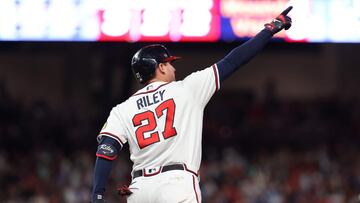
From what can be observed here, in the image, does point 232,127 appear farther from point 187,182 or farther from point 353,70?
point 187,182

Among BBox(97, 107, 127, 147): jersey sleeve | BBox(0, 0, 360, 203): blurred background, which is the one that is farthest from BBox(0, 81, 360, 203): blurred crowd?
BBox(97, 107, 127, 147): jersey sleeve

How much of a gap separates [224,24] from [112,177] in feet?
10.0

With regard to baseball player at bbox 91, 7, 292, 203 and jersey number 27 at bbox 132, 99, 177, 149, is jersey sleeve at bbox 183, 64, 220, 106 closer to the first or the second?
baseball player at bbox 91, 7, 292, 203

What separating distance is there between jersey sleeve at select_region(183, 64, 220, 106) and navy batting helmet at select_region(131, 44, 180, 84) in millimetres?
219

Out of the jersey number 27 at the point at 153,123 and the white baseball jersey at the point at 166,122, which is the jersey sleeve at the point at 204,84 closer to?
the white baseball jersey at the point at 166,122

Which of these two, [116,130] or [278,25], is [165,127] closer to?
[116,130]

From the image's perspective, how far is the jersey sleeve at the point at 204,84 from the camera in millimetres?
4539

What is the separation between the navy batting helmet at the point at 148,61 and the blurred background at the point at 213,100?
13.6ft

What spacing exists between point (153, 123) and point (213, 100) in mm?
8598

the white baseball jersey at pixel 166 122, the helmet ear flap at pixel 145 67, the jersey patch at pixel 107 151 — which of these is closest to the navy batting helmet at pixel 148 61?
the helmet ear flap at pixel 145 67

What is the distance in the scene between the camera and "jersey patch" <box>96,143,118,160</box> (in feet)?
14.8

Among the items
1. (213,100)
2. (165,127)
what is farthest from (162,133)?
(213,100)

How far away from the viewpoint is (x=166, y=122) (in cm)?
450

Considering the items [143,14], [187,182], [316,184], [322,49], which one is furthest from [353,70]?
[187,182]
